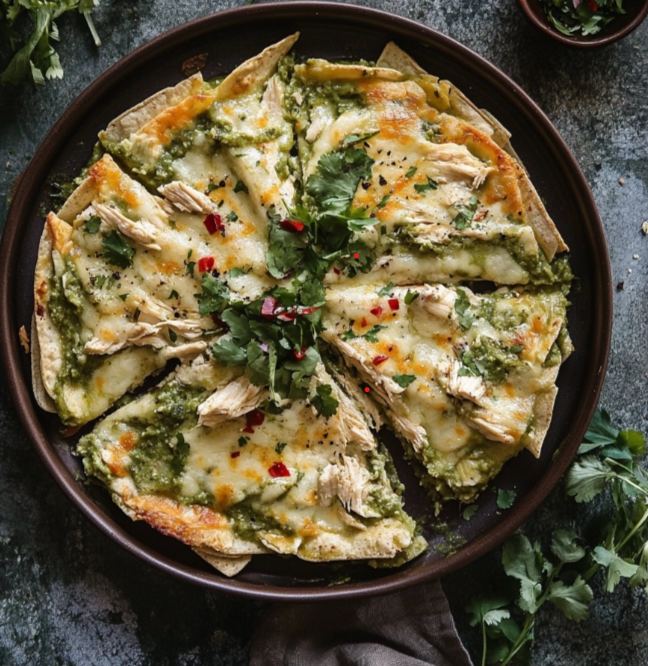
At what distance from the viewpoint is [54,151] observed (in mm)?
3922

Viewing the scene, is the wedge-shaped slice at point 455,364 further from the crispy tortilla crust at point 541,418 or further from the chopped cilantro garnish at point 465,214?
the chopped cilantro garnish at point 465,214

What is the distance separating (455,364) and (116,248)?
1804 mm

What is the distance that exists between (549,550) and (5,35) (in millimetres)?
4169

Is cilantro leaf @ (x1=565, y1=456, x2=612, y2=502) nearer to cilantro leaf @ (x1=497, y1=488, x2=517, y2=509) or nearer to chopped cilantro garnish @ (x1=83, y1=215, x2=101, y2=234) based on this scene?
cilantro leaf @ (x1=497, y1=488, x2=517, y2=509)

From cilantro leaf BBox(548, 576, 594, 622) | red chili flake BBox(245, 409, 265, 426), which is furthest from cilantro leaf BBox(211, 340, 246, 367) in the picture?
cilantro leaf BBox(548, 576, 594, 622)

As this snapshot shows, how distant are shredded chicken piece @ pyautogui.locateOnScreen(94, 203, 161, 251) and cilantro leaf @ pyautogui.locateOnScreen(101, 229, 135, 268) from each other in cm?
5

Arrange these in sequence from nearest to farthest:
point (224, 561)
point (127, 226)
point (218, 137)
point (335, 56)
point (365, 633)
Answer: point (127, 226) → point (218, 137) → point (224, 561) → point (335, 56) → point (365, 633)

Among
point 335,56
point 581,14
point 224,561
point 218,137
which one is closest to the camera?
point 218,137

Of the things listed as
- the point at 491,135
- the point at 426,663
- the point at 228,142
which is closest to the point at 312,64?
the point at 228,142

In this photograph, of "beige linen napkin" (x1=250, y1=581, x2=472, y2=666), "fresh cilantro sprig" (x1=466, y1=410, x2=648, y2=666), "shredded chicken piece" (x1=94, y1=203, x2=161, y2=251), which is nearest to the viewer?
"shredded chicken piece" (x1=94, y1=203, x2=161, y2=251)

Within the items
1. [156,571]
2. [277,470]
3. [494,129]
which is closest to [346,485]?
[277,470]

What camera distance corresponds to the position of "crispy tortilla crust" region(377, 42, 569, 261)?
155 inches

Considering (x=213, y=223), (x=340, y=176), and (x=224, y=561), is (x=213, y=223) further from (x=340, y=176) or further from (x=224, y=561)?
(x=224, y=561)

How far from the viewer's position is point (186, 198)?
12.5 feet
